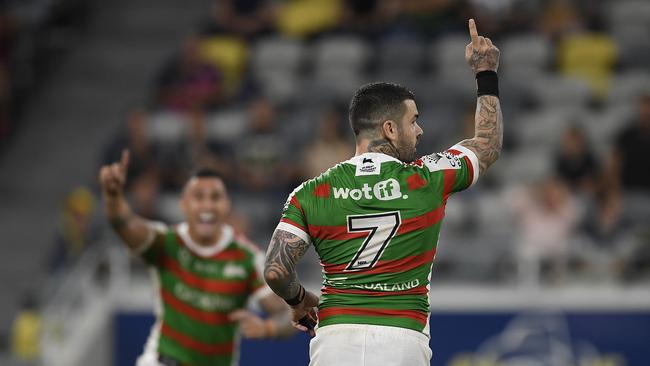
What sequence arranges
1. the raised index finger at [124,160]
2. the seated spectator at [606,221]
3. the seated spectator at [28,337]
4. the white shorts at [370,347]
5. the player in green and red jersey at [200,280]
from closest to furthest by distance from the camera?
the white shorts at [370,347]
the raised index finger at [124,160]
the player in green and red jersey at [200,280]
the seated spectator at [28,337]
the seated spectator at [606,221]

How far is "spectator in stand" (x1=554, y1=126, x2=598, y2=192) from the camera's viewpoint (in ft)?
45.5

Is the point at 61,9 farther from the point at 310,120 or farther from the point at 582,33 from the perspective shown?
the point at 582,33

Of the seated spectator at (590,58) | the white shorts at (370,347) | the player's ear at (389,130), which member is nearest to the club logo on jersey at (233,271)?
the white shorts at (370,347)

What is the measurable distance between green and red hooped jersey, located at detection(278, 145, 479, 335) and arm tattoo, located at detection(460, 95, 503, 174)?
283mm

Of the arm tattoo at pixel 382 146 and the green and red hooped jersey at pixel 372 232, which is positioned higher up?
the arm tattoo at pixel 382 146

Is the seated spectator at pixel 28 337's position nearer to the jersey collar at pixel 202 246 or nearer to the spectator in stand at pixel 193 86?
the spectator in stand at pixel 193 86

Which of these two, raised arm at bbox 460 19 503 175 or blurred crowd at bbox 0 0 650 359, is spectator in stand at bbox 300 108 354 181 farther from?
raised arm at bbox 460 19 503 175

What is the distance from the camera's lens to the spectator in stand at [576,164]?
45.5 feet

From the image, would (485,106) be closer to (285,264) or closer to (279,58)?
(285,264)

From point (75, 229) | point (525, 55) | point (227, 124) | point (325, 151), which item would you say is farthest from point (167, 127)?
point (525, 55)

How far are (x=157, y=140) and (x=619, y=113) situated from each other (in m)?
5.65

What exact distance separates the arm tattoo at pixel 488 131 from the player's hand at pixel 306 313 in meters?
1.06

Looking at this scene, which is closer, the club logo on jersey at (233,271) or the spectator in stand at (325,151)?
the club logo on jersey at (233,271)

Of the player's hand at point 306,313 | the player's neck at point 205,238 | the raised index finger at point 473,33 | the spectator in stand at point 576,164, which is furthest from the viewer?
the spectator in stand at point 576,164
